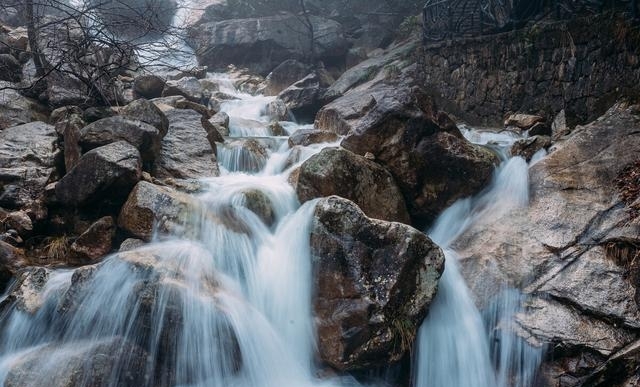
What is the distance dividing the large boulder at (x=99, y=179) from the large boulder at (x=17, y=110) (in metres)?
2.97

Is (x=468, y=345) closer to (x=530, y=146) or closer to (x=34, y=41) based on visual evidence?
(x=530, y=146)

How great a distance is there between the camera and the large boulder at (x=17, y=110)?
7.75 m

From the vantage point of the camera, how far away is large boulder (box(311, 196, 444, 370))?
403cm

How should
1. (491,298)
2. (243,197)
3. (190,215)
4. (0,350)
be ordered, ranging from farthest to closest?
1. (243,197)
2. (190,215)
3. (491,298)
4. (0,350)

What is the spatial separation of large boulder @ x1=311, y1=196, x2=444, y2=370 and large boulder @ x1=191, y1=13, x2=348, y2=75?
17616 millimetres

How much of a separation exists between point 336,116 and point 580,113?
5028 mm

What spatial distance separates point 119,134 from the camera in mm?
6516

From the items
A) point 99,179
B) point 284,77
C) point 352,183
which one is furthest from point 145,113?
point 284,77

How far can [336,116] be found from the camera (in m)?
10.4

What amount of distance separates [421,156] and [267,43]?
1722cm

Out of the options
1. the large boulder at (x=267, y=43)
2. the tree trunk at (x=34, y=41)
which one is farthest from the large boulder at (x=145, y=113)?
the large boulder at (x=267, y=43)

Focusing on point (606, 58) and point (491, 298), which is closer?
point (491, 298)

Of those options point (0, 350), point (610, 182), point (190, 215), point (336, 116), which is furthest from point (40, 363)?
point (336, 116)

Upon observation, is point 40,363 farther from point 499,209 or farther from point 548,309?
point 499,209
